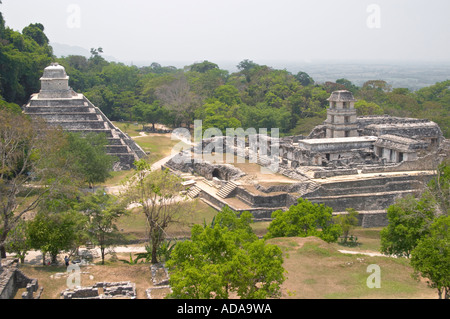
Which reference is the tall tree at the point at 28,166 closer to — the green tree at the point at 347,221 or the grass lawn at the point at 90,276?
the grass lawn at the point at 90,276

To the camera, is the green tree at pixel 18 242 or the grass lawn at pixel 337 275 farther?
the green tree at pixel 18 242

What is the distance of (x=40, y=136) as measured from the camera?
99.3 ft

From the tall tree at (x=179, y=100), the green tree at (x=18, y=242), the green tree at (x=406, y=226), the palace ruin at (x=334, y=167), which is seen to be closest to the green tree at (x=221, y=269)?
the green tree at (x=18, y=242)

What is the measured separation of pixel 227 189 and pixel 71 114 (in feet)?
60.4

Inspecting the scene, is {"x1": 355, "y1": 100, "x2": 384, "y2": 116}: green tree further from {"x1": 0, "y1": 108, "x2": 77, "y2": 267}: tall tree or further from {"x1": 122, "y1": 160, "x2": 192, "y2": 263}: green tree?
{"x1": 122, "y1": 160, "x2": 192, "y2": 263}: green tree

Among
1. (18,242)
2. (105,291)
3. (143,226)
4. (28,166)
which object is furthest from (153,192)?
(143,226)

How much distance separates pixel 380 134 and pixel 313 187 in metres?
10.2

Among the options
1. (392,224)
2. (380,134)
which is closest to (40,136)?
(392,224)

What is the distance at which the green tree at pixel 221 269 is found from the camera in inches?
596

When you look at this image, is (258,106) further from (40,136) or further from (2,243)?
(2,243)

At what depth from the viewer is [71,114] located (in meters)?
46.0

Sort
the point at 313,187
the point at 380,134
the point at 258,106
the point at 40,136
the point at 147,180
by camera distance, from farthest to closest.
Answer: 1. the point at 258,106
2. the point at 380,134
3. the point at 313,187
4. the point at 40,136
5. the point at 147,180

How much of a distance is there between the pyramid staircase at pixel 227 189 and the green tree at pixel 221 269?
54.9ft

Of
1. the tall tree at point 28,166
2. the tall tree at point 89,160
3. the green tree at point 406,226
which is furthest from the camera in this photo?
the tall tree at point 89,160
